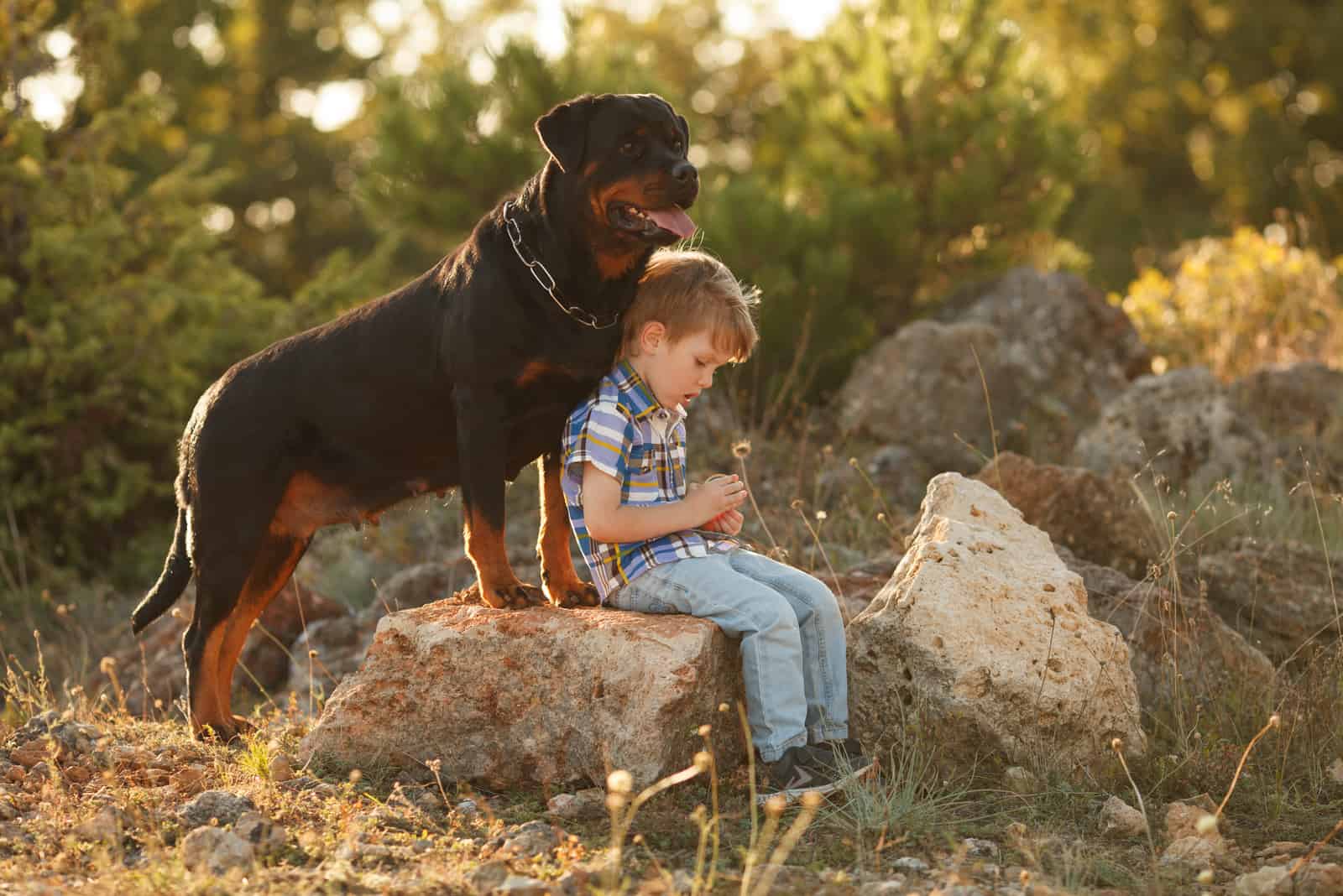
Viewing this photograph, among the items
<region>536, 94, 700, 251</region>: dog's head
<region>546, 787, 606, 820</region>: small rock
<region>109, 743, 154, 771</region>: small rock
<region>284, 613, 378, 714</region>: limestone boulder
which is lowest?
<region>284, 613, 378, 714</region>: limestone boulder

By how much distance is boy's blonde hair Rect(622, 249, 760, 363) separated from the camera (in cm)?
392

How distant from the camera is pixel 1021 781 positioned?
3756mm

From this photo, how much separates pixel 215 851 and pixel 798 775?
4.85ft

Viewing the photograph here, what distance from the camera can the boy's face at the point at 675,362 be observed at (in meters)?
3.94

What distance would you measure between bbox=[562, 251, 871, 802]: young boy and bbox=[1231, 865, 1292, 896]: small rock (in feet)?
3.22

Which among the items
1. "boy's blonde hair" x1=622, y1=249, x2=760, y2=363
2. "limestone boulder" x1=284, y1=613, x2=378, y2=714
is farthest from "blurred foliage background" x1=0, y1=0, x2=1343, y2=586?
"boy's blonde hair" x1=622, y1=249, x2=760, y2=363

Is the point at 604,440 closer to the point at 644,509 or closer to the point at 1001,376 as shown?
the point at 644,509

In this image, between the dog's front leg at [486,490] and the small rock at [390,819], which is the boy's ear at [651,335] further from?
the small rock at [390,819]

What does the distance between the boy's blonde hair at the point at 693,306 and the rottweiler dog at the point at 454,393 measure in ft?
0.26

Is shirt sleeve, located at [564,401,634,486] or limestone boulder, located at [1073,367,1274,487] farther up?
shirt sleeve, located at [564,401,634,486]

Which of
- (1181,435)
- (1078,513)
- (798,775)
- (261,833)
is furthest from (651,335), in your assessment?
(1181,435)

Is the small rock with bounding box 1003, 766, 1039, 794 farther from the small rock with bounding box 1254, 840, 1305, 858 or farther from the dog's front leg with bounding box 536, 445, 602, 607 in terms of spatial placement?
the dog's front leg with bounding box 536, 445, 602, 607

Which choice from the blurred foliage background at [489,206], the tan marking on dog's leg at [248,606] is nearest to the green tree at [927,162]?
the blurred foliage background at [489,206]

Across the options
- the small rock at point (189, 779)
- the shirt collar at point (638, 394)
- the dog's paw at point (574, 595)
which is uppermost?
the shirt collar at point (638, 394)
